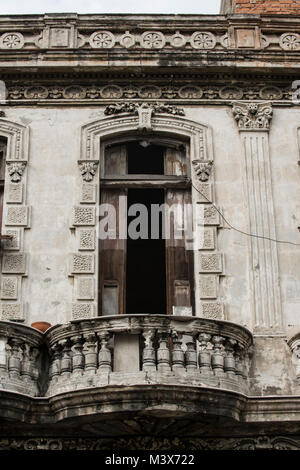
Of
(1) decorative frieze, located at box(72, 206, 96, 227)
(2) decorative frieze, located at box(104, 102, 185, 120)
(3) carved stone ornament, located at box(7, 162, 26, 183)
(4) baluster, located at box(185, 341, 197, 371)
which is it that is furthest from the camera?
(2) decorative frieze, located at box(104, 102, 185, 120)

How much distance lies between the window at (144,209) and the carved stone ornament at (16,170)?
4.07 ft

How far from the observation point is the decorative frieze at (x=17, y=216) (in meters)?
12.4

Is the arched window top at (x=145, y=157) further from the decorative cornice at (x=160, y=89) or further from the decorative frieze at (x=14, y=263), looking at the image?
the decorative frieze at (x=14, y=263)

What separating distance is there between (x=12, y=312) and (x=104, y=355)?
6.12ft

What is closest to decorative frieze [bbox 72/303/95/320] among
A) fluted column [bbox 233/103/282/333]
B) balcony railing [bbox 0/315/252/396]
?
balcony railing [bbox 0/315/252/396]

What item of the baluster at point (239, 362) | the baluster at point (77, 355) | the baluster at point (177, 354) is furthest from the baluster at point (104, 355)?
the baluster at point (239, 362)

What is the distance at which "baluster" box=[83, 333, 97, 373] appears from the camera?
10523 millimetres

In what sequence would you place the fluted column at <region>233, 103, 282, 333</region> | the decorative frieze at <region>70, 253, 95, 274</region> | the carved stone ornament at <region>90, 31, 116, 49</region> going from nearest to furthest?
the fluted column at <region>233, 103, 282, 333</region> → the decorative frieze at <region>70, 253, 95, 274</region> → the carved stone ornament at <region>90, 31, 116, 49</region>

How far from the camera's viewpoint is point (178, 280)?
1230 cm

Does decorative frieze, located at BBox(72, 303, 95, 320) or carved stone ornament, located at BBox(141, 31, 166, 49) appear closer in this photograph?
decorative frieze, located at BBox(72, 303, 95, 320)

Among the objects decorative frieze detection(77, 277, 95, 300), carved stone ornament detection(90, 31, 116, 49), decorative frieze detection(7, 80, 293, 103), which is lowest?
decorative frieze detection(77, 277, 95, 300)

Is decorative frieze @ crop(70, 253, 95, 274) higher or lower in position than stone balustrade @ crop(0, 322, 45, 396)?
higher

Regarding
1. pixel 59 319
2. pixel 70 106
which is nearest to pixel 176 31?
pixel 70 106

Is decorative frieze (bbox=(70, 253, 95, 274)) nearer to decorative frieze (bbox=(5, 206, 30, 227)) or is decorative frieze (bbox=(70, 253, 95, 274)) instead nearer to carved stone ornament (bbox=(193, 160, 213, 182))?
decorative frieze (bbox=(5, 206, 30, 227))
